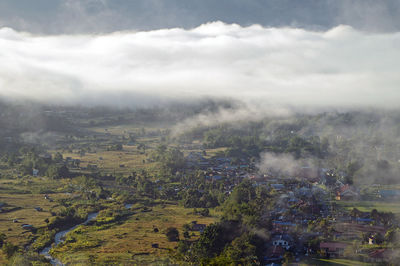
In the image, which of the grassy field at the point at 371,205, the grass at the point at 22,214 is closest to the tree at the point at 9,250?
the grass at the point at 22,214

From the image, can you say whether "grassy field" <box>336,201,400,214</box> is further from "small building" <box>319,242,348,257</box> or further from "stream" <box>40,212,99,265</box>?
"stream" <box>40,212,99,265</box>

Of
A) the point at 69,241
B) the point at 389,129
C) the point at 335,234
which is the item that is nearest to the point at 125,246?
the point at 69,241

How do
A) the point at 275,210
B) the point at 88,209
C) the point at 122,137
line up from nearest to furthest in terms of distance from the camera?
the point at 275,210, the point at 88,209, the point at 122,137

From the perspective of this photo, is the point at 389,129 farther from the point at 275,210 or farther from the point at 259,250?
the point at 259,250

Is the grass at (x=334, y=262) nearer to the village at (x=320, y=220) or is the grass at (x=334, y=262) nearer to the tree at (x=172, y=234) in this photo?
the village at (x=320, y=220)

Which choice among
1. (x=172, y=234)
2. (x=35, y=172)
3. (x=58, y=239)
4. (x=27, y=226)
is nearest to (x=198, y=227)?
(x=172, y=234)

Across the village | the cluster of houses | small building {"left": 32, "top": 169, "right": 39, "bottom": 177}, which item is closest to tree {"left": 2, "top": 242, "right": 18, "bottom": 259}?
the village

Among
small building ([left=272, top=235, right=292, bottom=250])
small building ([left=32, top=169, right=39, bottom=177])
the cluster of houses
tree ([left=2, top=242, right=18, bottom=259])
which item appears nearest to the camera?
tree ([left=2, top=242, right=18, bottom=259])
